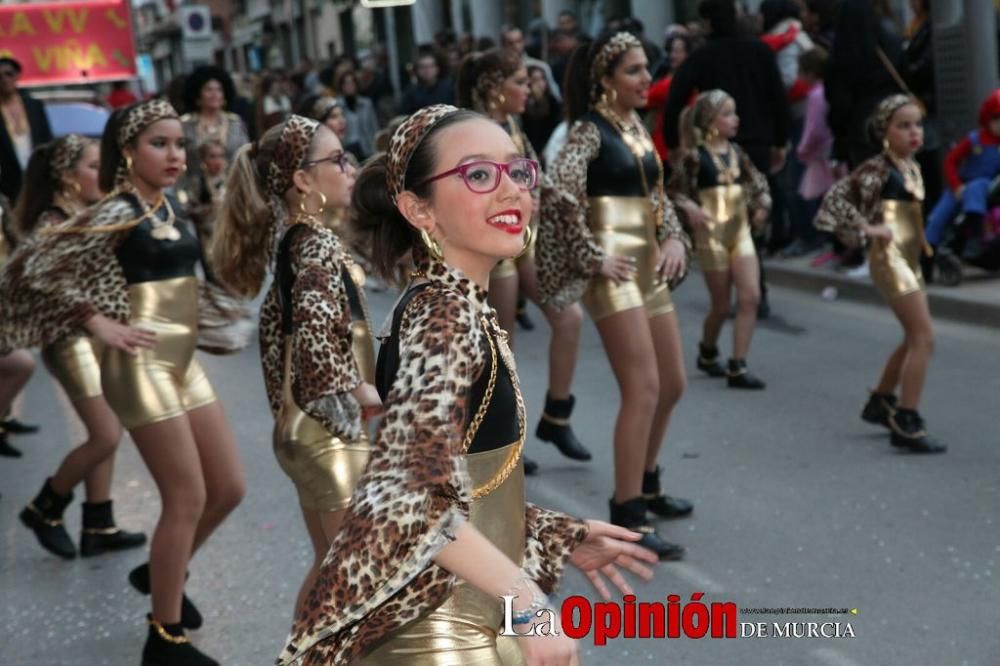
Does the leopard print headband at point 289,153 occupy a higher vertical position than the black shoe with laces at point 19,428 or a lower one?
higher

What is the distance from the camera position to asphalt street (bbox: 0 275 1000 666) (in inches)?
203

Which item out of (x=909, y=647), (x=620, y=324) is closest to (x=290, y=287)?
(x=620, y=324)

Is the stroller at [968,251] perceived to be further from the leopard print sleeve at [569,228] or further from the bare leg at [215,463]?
the bare leg at [215,463]

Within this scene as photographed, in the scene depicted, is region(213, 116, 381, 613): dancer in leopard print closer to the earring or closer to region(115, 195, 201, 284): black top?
region(115, 195, 201, 284): black top

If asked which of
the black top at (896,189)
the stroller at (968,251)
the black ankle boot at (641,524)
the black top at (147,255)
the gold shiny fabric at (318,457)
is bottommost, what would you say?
the stroller at (968,251)

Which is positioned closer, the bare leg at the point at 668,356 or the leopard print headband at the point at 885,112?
the bare leg at the point at 668,356

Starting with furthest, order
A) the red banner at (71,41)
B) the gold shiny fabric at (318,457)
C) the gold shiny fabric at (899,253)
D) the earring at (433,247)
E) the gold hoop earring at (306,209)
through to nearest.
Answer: the red banner at (71,41)
the gold shiny fabric at (899,253)
the gold hoop earring at (306,209)
the gold shiny fabric at (318,457)
the earring at (433,247)

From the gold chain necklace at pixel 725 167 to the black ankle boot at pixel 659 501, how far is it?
352cm

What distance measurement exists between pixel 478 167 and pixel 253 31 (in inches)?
2378

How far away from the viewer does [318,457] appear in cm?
455

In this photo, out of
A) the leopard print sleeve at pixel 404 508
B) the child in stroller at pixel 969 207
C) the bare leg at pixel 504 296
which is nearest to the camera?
the leopard print sleeve at pixel 404 508

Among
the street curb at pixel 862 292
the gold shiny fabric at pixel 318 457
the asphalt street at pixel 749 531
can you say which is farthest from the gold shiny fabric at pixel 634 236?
the street curb at pixel 862 292

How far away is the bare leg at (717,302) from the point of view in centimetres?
955

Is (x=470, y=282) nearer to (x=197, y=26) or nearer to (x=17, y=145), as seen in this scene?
(x=17, y=145)
